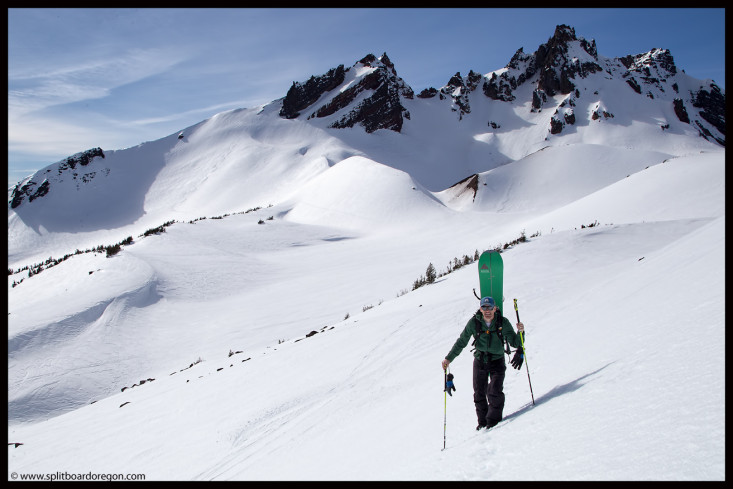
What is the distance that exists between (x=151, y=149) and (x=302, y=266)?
50547 mm

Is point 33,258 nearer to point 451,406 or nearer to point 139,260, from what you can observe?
point 139,260

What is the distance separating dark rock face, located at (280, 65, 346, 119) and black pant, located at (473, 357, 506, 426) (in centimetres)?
6993

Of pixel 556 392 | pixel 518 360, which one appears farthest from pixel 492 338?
pixel 556 392

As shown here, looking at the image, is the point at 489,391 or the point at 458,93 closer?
the point at 489,391

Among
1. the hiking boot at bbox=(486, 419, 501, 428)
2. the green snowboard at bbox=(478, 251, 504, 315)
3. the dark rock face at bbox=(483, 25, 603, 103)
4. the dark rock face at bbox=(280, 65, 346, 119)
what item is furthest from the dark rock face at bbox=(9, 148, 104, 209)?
the dark rock face at bbox=(483, 25, 603, 103)

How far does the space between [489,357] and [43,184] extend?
5948 centimetres

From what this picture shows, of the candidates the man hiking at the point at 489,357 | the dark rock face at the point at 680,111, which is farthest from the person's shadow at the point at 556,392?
the dark rock face at the point at 680,111

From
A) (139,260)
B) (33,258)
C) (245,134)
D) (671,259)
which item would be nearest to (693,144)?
(245,134)

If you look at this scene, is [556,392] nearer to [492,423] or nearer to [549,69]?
[492,423]

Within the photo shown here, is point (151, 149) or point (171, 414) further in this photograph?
point (151, 149)

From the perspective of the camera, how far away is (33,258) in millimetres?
36281

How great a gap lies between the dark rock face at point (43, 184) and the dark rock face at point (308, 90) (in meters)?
27.7

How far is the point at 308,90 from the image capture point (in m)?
73.2

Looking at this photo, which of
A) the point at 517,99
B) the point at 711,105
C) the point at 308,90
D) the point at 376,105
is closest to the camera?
the point at 376,105
